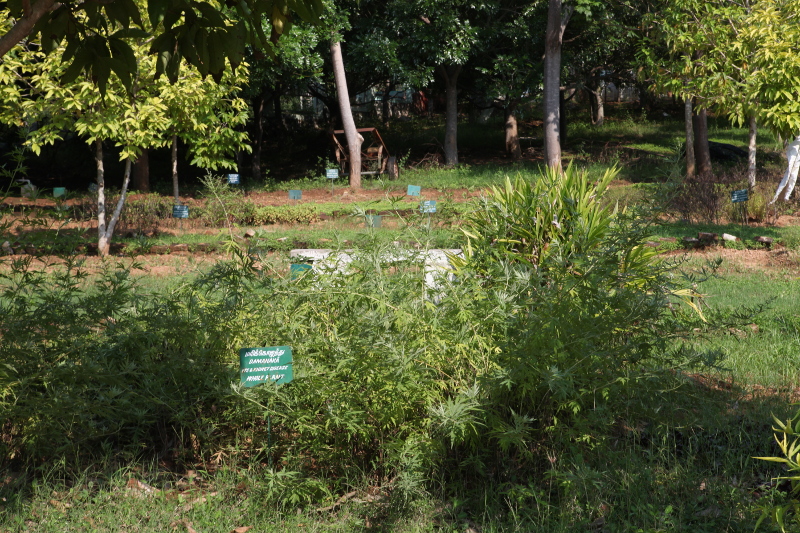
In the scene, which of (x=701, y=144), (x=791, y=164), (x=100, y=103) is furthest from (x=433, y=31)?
(x=100, y=103)

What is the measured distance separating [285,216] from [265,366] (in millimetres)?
13018

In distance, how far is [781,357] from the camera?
5.96 meters

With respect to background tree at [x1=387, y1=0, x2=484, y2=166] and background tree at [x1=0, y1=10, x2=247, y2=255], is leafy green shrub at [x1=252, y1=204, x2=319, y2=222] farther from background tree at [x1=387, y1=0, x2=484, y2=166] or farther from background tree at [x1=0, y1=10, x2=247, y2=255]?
background tree at [x1=387, y1=0, x2=484, y2=166]

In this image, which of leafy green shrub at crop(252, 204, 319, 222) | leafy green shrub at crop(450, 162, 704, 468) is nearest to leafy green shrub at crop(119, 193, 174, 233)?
leafy green shrub at crop(252, 204, 319, 222)

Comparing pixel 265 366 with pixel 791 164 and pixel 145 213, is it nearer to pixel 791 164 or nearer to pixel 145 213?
pixel 791 164

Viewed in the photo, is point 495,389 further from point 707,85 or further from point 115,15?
point 707,85

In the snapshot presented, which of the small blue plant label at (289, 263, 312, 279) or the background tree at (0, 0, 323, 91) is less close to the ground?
the background tree at (0, 0, 323, 91)

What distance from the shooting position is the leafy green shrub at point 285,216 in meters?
16.7

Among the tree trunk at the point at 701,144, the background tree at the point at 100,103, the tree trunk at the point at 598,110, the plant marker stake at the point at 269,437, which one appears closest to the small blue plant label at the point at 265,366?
the plant marker stake at the point at 269,437

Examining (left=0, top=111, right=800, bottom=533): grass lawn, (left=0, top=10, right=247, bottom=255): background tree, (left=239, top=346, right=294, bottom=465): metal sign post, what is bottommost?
(left=0, top=111, right=800, bottom=533): grass lawn

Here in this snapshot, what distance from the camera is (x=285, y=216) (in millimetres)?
16703

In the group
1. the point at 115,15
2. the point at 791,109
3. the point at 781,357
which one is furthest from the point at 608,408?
the point at 791,109

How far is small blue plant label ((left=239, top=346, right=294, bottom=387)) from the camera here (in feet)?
12.8

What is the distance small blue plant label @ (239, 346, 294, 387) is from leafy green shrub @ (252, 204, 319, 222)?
505 inches
